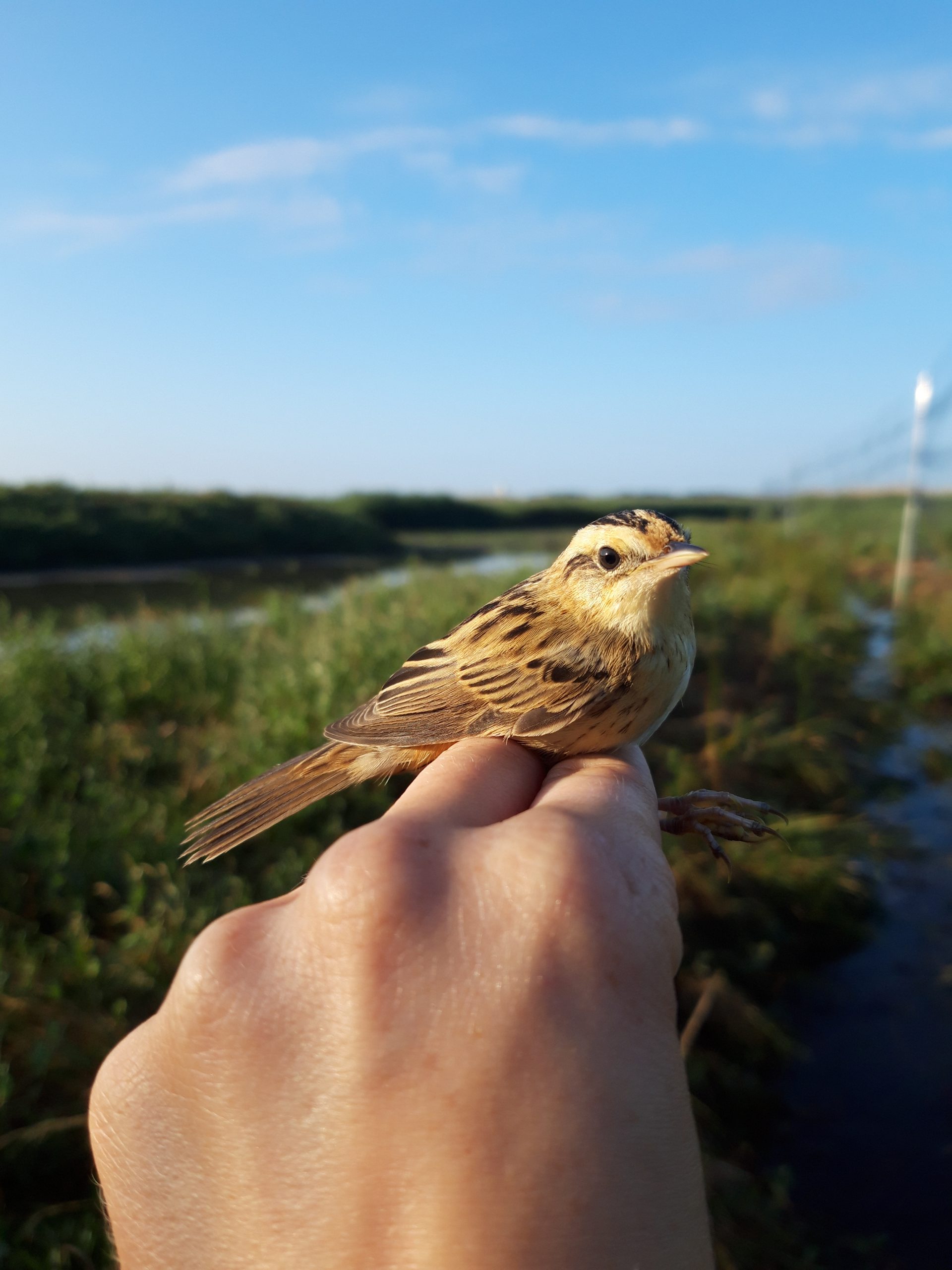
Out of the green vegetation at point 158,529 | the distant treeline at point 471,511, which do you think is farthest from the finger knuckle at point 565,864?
the distant treeline at point 471,511

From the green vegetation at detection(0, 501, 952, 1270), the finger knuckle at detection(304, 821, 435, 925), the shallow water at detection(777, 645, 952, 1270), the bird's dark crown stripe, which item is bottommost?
the shallow water at detection(777, 645, 952, 1270)

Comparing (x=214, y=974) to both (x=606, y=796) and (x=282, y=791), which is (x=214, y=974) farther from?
(x=282, y=791)

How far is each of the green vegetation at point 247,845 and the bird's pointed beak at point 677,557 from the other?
2.69 m

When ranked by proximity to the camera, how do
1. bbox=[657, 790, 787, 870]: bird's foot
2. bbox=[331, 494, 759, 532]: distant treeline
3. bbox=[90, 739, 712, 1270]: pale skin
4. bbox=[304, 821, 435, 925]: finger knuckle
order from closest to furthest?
bbox=[90, 739, 712, 1270]: pale skin
bbox=[304, 821, 435, 925]: finger knuckle
bbox=[657, 790, 787, 870]: bird's foot
bbox=[331, 494, 759, 532]: distant treeline

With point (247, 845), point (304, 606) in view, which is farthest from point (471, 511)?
point (247, 845)

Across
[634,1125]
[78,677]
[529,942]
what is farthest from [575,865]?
[78,677]

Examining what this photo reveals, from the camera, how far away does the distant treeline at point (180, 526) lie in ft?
61.7

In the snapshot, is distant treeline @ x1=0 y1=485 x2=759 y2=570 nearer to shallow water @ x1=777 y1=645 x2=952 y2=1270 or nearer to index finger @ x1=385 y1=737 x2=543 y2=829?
shallow water @ x1=777 y1=645 x2=952 y2=1270

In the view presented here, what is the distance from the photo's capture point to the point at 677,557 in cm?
207

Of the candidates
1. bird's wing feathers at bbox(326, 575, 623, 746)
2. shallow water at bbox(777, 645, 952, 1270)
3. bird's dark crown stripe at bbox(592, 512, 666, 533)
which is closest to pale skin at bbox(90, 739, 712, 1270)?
bird's wing feathers at bbox(326, 575, 623, 746)

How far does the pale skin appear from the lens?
102cm

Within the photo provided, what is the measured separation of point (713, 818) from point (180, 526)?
21645 mm

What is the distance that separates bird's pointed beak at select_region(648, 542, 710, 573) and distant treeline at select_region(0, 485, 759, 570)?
47.9ft

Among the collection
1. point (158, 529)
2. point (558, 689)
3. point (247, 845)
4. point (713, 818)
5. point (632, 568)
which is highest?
point (158, 529)
